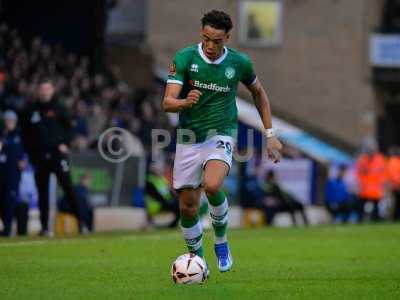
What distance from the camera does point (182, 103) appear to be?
10.5 m

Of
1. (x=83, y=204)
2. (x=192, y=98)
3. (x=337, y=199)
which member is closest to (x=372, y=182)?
(x=337, y=199)

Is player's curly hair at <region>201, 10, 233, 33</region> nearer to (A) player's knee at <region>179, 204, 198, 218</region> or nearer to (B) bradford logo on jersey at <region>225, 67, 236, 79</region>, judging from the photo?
(B) bradford logo on jersey at <region>225, 67, 236, 79</region>

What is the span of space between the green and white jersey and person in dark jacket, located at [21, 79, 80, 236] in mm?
7425

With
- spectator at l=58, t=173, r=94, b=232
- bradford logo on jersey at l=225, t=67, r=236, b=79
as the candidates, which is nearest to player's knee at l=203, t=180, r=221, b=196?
bradford logo on jersey at l=225, t=67, r=236, b=79

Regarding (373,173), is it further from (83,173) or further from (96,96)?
(83,173)

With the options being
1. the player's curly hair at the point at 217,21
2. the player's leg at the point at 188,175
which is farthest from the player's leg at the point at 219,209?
the player's curly hair at the point at 217,21

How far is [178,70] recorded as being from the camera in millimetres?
10977

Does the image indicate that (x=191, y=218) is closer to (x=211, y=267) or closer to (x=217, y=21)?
(x=211, y=267)

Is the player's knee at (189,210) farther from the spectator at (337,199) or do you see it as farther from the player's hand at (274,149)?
the spectator at (337,199)

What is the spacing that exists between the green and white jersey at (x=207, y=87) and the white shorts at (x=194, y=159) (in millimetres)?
76

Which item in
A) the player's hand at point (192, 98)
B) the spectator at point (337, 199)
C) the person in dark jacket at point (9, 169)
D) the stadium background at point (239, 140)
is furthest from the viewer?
the spectator at point (337, 199)

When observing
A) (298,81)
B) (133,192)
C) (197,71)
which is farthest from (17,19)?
(197,71)

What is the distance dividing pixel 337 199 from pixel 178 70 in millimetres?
19180

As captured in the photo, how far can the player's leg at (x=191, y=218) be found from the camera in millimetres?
11117
